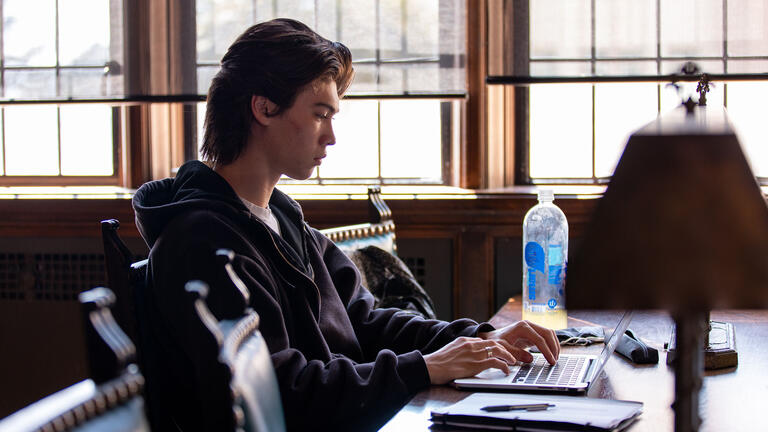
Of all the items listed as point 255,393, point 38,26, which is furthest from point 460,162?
point 255,393

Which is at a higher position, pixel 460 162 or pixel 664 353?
pixel 460 162

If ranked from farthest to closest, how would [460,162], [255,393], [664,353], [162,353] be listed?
1. [460,162]
2. [664,353]
3. [162,353]
4. [255,393]

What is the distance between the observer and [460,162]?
3.16m

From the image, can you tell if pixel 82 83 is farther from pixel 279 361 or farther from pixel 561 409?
pixel 561 409

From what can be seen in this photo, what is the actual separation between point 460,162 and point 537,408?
193 centimetres

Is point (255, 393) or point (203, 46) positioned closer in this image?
point (255, 393)

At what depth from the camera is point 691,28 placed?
2945mm

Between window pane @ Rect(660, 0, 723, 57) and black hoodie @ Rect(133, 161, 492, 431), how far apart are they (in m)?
1.75

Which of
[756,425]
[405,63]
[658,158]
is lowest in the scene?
[756,425]

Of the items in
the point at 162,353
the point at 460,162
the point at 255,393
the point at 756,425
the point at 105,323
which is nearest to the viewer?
the point at 105,323

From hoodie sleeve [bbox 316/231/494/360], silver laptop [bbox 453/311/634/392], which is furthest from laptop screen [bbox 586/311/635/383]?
Answer: hoodie sleeve [bbox 316/231/494/360]

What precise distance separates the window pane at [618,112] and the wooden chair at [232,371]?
2.34 metres

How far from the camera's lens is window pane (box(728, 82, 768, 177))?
307 cm

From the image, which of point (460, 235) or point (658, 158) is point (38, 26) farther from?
point (658, 158)
